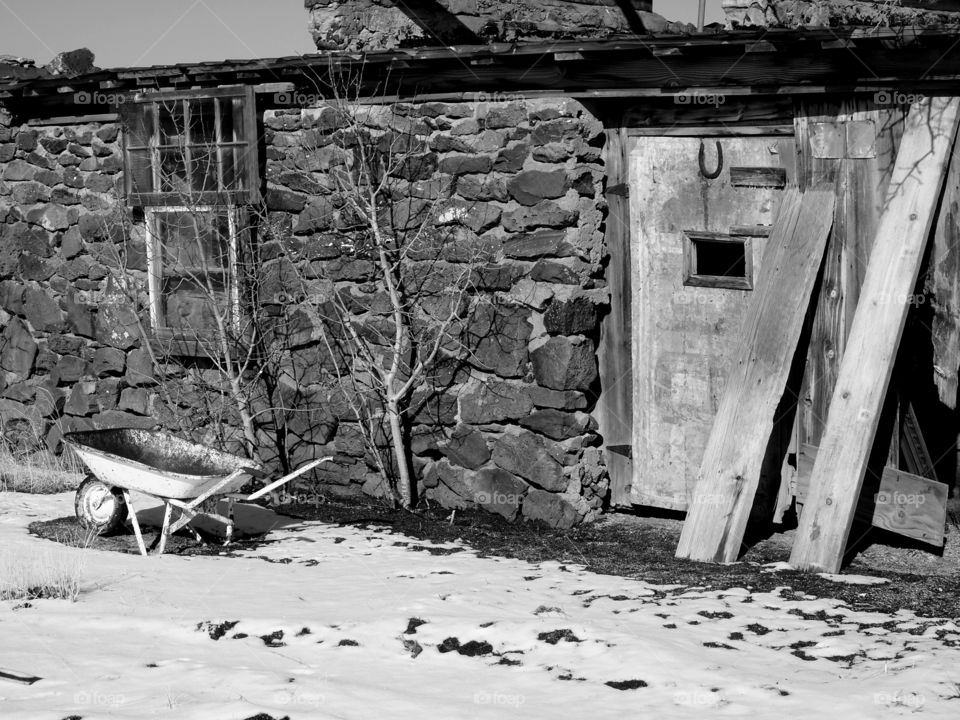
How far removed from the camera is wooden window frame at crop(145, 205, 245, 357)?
8.28 meters

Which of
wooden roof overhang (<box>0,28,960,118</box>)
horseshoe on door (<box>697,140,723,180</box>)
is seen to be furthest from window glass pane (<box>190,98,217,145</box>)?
horseshoe on door (<box>697,140,723,180</box>)

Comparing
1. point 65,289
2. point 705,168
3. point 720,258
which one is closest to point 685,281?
point 705,168

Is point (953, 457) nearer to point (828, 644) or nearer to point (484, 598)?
point (828, 644)

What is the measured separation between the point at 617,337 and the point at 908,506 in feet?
6.62

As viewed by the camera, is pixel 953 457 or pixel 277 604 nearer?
pixel 277 604

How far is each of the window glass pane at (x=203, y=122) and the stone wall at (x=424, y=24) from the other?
0.94 metres

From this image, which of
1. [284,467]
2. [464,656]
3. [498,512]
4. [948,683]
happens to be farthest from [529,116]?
[948,683]

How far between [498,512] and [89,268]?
13.2ft

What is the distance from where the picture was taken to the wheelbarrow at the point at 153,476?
6344 mm

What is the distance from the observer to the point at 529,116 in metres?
7.17

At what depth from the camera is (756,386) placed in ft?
21.0

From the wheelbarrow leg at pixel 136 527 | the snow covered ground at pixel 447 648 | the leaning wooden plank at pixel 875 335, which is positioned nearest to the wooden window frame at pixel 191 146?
the wheelbarrow leg at pixel 136 527

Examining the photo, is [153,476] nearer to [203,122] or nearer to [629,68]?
[203,122]

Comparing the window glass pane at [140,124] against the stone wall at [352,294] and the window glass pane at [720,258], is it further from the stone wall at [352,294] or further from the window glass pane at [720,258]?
the window glass pane at [720,258]
